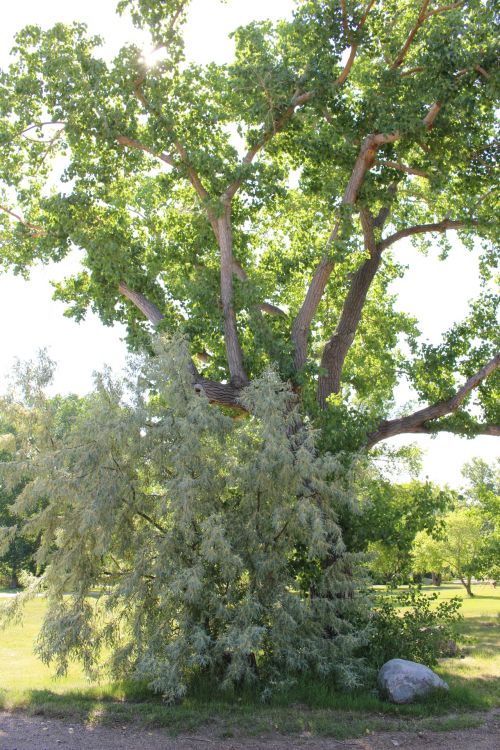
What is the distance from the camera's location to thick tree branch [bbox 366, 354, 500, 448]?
1446 cm

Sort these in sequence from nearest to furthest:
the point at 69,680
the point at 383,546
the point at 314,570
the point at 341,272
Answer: the point at 314,570, the point at 69,680, the point at 383,546, the point at 341,272

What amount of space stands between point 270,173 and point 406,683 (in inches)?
394

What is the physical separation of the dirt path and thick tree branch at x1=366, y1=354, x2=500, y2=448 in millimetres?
6905

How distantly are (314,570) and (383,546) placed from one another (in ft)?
9.42

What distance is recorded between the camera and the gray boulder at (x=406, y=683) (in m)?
9.27

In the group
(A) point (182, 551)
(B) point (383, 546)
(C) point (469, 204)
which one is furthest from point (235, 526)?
(C) point (469, 204)

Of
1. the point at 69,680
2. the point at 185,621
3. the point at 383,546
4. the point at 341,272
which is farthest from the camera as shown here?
the point at 341,272

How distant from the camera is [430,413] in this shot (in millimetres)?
14773

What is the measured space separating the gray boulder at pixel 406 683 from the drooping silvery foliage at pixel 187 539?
1.54 feet

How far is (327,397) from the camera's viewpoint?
14180 mm

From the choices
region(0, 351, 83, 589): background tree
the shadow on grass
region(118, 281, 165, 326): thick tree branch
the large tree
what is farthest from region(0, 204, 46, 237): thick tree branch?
the shadow on grass

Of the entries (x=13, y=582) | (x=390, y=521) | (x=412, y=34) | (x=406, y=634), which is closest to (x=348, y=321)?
(x=390, y=521)

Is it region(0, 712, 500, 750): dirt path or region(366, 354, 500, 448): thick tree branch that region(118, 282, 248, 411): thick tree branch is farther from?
region(0, 712, 500, 750): dirt path

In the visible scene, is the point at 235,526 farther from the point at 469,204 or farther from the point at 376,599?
the point at 469,204
